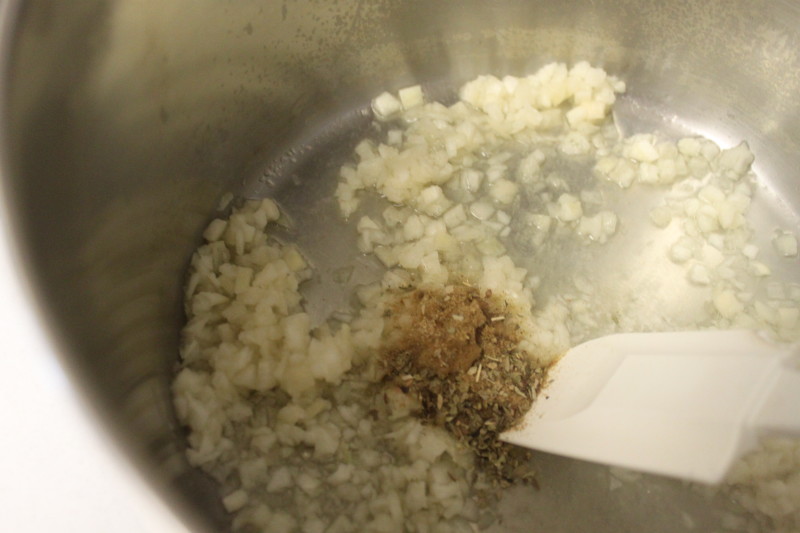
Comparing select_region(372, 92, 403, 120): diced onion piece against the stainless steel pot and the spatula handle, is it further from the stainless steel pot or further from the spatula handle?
the spatula handle

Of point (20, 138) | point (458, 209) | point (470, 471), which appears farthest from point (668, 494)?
point (20, 138)

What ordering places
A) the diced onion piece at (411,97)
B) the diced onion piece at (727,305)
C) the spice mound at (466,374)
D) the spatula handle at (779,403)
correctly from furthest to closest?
1. the diced onion piece at (411,97)
2. the diced onion piece at (727,305)
3. the spice mound at (466,374)
4. the spatula handle at (779,403)

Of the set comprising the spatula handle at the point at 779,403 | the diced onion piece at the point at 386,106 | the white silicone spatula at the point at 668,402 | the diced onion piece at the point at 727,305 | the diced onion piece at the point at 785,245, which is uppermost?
the diced onion piece at the point at 386,106

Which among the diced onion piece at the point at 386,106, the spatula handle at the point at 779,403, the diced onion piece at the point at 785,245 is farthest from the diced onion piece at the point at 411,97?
the spatula handle at the point at 779,403

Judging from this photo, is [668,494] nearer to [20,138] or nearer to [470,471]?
[470,471]

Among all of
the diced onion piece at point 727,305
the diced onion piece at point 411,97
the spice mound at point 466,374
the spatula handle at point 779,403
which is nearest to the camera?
the spatula handle at point 779,403

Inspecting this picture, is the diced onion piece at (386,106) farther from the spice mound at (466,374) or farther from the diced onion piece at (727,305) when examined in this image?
the diced onion piece at (727,305)

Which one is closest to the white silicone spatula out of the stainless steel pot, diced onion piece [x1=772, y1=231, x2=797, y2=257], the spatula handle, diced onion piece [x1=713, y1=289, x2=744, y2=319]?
the spatula handle
